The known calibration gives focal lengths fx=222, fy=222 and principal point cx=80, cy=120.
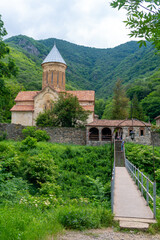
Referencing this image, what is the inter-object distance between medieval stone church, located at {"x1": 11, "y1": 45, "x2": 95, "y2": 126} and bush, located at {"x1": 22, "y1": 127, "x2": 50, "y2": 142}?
5073 mm

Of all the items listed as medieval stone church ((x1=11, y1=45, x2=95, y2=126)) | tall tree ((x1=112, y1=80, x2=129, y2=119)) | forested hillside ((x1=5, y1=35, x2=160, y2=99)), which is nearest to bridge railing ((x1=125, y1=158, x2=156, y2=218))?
medieval stone church ((x1=11, y1=45, x2=95, y2=126))

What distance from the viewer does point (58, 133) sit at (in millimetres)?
20781

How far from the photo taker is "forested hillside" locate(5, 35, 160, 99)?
7462 cm

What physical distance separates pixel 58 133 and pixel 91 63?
100 m

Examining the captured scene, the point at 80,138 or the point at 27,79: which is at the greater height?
the point at 27,79

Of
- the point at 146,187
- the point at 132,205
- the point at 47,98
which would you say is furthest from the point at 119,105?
the point at 132,205

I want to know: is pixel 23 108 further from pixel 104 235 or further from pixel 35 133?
pixel 104 235

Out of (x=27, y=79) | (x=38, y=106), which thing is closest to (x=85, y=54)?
(x=27, y=79)

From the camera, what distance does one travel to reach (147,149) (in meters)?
17.0

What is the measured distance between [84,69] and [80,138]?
89828 mm

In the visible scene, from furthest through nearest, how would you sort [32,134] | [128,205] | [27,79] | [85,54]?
[85,54]
[27,79]
[32,134]
[128,205]

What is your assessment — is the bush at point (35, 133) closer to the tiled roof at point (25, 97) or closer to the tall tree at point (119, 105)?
the tiled roof at point (25, 97)

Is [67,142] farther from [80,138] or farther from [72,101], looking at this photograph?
[72,101]

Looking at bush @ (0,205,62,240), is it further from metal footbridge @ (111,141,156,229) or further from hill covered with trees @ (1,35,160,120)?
hill covered with trees @ (1,35,160,120)
